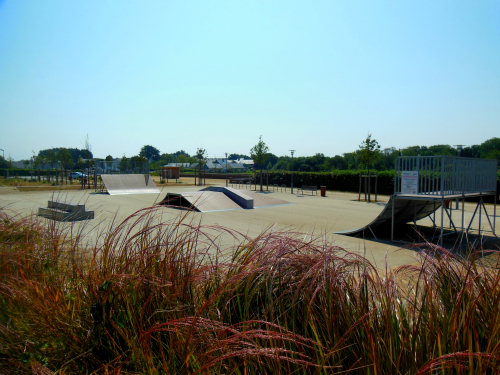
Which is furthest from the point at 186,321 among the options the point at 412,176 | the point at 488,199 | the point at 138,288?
the point at 488,199

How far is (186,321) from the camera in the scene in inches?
93.4

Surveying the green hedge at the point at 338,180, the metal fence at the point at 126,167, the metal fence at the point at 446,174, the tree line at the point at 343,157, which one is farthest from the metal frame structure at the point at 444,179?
the metal fence at the point at 126,167

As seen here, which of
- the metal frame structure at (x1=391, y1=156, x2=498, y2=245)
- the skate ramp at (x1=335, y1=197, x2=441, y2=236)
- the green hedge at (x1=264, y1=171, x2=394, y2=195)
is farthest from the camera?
the green hedge at (x1=264, y1=171, x2=394, y2=195)

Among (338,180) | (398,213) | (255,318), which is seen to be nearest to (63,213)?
(255,318)

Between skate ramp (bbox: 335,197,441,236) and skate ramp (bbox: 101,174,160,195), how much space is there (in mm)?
19337

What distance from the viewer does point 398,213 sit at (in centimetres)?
1156

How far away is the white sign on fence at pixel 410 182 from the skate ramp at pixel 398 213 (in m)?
0.33

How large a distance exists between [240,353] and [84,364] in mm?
1276

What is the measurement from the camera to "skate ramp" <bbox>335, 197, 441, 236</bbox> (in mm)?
10602

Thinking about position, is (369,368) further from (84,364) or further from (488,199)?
(488,199)

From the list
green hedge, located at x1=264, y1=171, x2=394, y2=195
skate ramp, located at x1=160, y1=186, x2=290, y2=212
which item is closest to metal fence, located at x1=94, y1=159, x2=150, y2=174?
skate ramp, located at x1=160, y1=186, x2=290, y2=212

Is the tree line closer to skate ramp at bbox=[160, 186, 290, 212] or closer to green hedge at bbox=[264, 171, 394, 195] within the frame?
green hedge at bbox=[264, 171, 394, 195]

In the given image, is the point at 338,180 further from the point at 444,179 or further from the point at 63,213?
the point at 63,213

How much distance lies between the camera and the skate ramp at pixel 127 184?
89.3 feet
